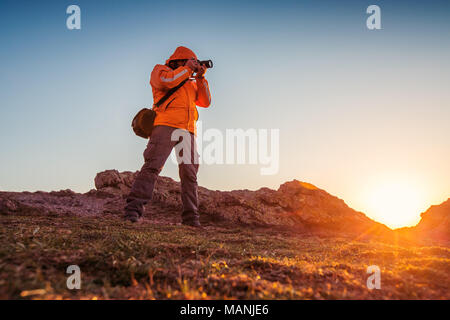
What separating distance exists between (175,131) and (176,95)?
93 centimetres

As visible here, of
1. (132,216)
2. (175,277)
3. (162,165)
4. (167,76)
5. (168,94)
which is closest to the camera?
(175,277)

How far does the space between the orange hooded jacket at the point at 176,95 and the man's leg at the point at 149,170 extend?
319 millimetres

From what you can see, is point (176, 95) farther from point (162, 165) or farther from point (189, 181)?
point (189, 181)

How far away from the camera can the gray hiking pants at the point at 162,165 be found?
6.61 metres

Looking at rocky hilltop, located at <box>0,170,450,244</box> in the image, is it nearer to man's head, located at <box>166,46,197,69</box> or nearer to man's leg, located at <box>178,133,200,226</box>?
man's leg, located at <box>178,133,200,226</box>

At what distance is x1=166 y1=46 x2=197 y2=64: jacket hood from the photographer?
766 cm

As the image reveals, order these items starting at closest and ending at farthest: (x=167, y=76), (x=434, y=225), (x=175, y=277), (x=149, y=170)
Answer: (x=175, y=277) → (x=149, y=170) → (x=167, y=76) → (x=434, y=225)

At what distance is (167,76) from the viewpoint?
23.3ft

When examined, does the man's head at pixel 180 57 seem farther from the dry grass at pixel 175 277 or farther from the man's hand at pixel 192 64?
the dry grass at pixel 175 277

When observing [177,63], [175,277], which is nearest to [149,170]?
[177,63]

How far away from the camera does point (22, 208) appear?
26.0ft

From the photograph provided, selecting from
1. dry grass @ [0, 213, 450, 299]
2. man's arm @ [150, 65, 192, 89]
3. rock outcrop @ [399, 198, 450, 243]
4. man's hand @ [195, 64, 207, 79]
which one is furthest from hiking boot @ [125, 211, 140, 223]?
rock outcrop @ [399, 198, 450, 243]

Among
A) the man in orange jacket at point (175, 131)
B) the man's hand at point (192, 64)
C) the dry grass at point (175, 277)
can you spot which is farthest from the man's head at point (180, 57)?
the dry grass at point (175, 277)
